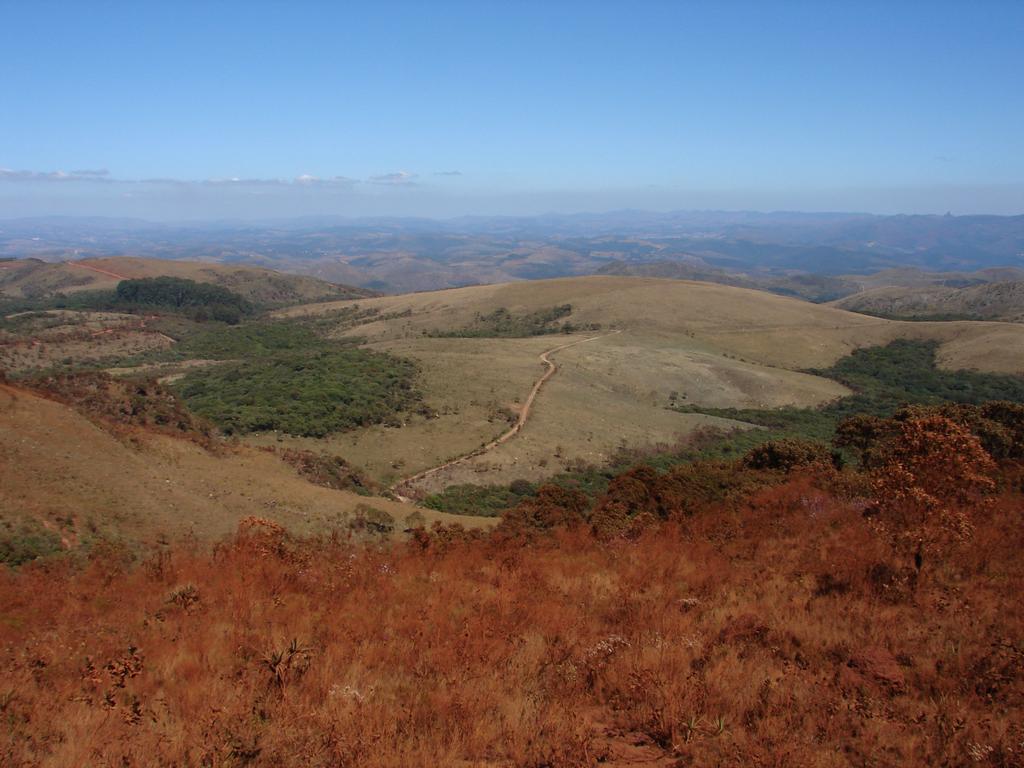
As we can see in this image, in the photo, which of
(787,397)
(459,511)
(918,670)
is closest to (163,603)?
(918,670)

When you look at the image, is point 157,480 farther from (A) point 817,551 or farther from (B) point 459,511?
(A) point 817,551

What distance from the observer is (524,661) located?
254 inches

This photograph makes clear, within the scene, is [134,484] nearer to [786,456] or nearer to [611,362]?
[786,456]

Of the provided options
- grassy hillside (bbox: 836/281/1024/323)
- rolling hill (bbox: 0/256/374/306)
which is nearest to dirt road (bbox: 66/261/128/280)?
rolling hill (bbox: 0/256/374/306)

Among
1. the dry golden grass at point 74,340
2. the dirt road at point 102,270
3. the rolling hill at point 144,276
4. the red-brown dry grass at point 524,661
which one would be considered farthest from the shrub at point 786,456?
the dirt road at point 102,270

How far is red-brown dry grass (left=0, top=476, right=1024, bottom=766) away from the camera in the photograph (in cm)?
493

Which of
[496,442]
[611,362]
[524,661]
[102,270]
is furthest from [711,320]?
[102,270]

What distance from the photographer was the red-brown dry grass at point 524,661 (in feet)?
16.2

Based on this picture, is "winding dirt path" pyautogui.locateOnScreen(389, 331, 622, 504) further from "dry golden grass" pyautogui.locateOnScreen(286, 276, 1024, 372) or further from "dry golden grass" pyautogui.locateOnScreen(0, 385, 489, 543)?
"dry golden grass" pyautogui.locateOnScreen(286, 276, 1024, 372)

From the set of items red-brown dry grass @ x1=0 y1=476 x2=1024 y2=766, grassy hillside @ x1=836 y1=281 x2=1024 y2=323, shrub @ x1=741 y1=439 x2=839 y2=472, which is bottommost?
shrub @ x1=741 y1=439 x2=839 y2=472

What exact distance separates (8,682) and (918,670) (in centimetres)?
881

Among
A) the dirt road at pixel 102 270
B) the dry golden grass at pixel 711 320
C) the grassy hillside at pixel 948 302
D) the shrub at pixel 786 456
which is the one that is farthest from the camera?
the dirt road at pixel 102 270

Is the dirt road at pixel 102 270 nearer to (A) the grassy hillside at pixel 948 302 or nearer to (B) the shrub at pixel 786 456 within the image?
(B) the shrub at pixel 786 456

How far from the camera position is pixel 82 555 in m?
12.0
